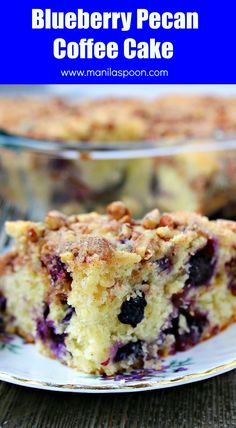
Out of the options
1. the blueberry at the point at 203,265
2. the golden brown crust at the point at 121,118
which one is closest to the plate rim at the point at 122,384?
the blueberry at the point at 203,265

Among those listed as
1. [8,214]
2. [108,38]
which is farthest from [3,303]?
[108,38]

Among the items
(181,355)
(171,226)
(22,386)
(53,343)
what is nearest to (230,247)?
(171,226)

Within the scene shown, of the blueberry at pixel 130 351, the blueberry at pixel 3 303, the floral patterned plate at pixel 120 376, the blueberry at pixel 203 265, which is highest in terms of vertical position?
the blueberry at pixel 203 265

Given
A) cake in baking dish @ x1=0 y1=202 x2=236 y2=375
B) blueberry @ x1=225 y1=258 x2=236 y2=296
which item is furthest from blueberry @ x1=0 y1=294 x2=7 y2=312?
blueberry @ x1=225 y1=258 x2=236 y2=296

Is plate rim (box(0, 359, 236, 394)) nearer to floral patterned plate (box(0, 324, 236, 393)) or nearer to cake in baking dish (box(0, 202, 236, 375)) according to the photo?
floral patterned plate (box(0, 324, 236, 393))

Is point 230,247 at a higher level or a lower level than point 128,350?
higher

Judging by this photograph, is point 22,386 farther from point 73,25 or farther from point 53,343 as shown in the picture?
point 73,25

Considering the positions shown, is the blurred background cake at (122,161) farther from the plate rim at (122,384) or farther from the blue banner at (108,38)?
the plate rim at (122,384)
